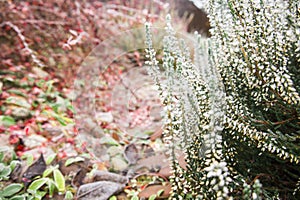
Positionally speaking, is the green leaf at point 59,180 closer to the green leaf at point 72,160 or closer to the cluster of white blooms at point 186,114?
the green leaf at point 72,160

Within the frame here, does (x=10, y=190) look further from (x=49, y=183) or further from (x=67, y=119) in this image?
(x=67, y=119)

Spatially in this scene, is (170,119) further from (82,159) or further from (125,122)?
(125,122)

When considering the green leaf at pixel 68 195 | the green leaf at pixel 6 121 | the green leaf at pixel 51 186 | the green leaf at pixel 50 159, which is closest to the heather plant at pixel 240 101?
the green leaf at pixel 68 195

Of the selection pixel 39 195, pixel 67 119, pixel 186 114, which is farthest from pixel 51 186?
pixel 67 119

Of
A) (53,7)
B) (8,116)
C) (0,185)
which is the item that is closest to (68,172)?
(0,185)

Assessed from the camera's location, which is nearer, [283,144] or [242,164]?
[283,144]

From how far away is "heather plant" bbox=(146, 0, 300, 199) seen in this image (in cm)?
109

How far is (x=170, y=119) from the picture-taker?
108 centimetres

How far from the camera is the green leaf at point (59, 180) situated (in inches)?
68.4

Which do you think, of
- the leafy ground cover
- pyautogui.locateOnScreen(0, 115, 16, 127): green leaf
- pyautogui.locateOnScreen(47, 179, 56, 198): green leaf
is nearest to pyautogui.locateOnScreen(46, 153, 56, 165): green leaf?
the leafy ground cover

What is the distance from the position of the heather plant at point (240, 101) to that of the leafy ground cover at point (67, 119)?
20.4 inches

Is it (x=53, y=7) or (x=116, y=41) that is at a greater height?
(x=53, y=7)

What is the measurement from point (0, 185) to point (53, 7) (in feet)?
7.32

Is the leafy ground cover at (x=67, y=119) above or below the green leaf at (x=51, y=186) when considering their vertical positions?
above
